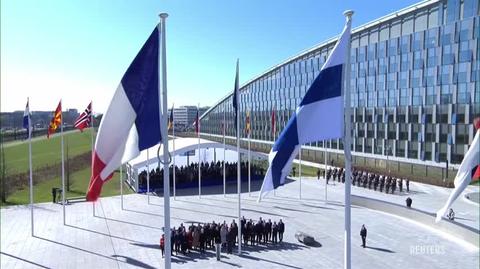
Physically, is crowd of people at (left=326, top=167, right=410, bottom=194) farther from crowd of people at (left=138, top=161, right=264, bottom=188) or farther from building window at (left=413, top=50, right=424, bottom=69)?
building window at (left=413, top=50, right=424, bottom=69)

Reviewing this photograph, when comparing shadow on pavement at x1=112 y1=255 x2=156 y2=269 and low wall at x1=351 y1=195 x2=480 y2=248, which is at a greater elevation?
low wall at x1=351 y1=195 x2=480 y2=248

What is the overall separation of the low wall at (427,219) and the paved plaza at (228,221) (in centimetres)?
32

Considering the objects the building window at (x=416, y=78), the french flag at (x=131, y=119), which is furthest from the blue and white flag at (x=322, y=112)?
the building window at (x=416, y=78)

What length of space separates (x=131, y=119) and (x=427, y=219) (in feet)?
64.3

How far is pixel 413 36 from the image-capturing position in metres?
52.3

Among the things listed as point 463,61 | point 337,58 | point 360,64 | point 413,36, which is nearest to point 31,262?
point 337,58

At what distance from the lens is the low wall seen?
19.5m

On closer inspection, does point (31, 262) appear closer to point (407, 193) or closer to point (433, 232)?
point (433, 232)

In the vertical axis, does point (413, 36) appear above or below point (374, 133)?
above

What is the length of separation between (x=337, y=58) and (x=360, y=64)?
56.0 metres

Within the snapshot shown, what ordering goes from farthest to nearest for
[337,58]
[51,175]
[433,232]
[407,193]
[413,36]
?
[413,36]
[51,175]
[407,193]
[433,232]
[337,58]

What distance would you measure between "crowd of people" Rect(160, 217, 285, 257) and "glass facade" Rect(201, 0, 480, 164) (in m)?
33.9

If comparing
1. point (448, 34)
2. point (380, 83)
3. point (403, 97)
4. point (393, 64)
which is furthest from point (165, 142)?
point (380, 83)

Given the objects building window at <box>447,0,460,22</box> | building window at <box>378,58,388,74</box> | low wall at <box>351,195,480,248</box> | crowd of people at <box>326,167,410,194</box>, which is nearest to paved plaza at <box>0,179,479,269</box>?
low wall at <box>351,195,480,248</box>
